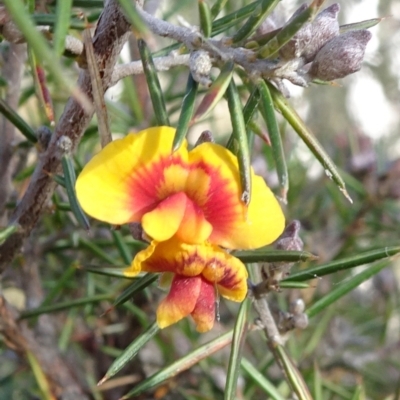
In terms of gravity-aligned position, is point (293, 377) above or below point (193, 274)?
below

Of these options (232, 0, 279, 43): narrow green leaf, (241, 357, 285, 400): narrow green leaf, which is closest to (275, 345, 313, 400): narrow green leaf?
(241, 357, 285, 400): narrow green leaf

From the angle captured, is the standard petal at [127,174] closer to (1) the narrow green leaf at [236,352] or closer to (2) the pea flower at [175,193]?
(2) the pea flower at [175,193]

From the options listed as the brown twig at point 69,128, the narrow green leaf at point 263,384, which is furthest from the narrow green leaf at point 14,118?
the narrow green leaf at point 263,384

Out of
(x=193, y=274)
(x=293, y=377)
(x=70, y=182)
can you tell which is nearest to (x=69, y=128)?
(x=70, y=182)

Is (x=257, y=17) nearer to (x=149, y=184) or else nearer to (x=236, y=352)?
(x=149, y=184)

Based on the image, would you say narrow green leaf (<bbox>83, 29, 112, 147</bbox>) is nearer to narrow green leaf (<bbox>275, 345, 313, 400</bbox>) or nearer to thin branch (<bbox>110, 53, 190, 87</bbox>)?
thin branch (<bbox>110, 53, 190, 87</bbox>)

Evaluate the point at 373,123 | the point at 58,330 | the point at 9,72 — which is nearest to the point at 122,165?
the point at 9,72

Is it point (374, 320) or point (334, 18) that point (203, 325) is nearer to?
point (334, 18)
